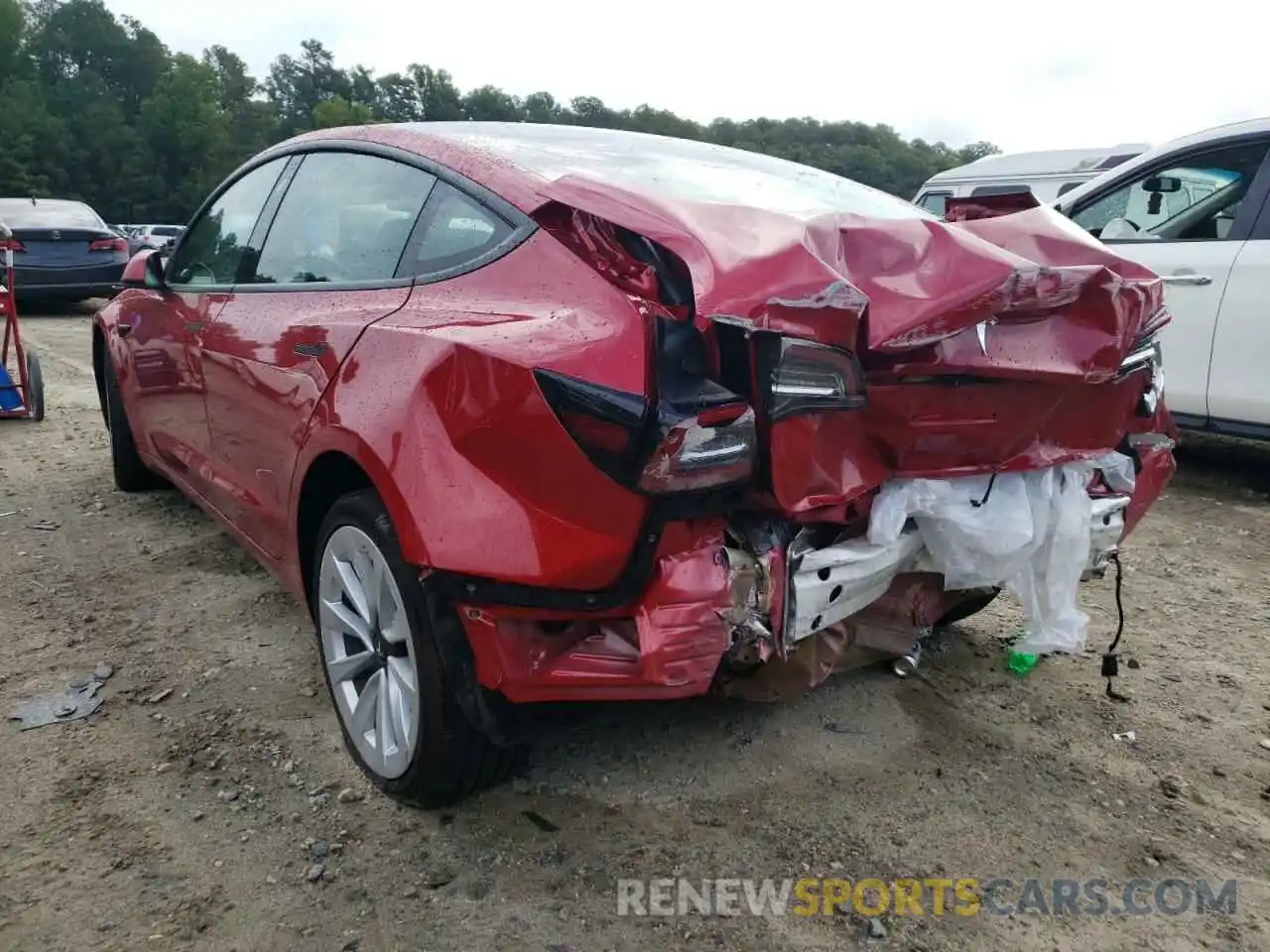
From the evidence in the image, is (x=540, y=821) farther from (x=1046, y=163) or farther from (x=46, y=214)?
(x=46, y=214)

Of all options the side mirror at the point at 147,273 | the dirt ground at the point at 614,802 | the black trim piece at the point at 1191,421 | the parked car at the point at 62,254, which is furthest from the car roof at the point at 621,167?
the parked car at the point at 62,254

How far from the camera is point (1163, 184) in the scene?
17.3ft

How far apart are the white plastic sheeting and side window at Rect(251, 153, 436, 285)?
1.37m

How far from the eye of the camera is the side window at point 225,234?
3.25 metres

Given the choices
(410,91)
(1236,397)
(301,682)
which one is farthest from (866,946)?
(410,91)

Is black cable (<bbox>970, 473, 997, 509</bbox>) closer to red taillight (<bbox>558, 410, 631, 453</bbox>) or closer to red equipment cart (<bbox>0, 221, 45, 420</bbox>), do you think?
red taillight (<bbox>558, 410, 631, 453</bbox>)

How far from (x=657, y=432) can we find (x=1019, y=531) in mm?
970

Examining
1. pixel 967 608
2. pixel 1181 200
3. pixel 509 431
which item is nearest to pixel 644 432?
pixel 509 431

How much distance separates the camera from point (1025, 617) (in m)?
2.37

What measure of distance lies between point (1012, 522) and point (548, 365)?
1132 millimetres

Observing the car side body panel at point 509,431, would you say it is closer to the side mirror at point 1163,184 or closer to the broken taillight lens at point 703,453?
the broken taillight lens at point 703,453

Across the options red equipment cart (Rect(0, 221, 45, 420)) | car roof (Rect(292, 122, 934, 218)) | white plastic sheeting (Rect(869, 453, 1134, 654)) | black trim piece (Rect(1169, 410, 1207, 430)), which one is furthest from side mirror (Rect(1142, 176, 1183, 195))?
red equipment cart (Rect(0, 221, 45, 420))

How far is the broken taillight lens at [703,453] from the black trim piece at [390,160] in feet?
2.04

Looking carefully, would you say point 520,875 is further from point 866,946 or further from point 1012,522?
point 1012,522
